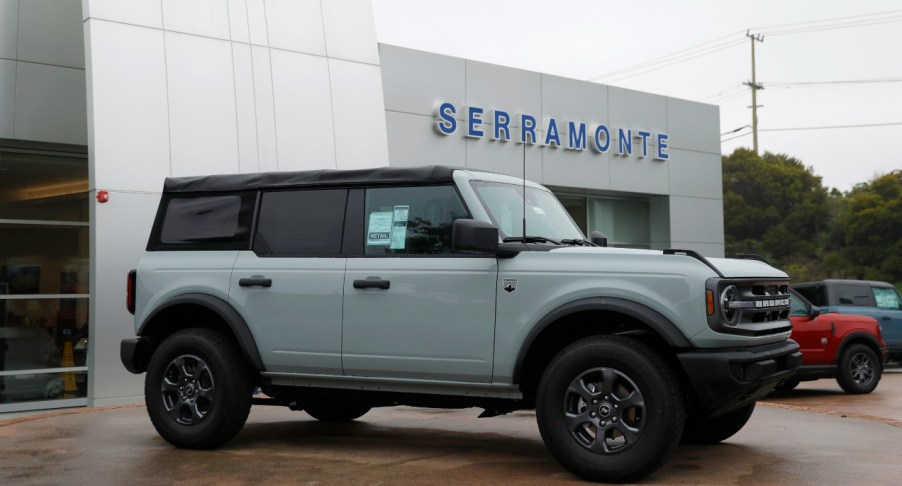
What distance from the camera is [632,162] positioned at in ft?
76.4

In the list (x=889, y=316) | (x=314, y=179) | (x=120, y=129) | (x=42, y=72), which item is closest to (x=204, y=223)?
(x=314, y=179)

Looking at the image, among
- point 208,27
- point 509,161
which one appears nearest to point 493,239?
point 208,27

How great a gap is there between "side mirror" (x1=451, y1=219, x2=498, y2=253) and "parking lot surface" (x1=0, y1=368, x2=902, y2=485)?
1486 millimetres

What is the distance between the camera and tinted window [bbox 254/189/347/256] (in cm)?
727

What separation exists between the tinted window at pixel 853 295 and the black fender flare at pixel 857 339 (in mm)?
2333

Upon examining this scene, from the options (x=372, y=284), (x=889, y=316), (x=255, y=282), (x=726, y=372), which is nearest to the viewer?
(x=726, y=372)

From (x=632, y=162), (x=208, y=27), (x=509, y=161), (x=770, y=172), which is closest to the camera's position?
(x=208, y=27)

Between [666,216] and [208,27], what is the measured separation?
1434 cm

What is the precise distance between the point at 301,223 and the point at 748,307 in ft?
11.0

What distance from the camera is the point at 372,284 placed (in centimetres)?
689

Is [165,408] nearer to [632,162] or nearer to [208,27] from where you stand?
[208,27]

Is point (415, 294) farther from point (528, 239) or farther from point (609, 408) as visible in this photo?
point (609, 408)

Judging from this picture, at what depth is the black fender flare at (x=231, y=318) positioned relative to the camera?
7320 mm

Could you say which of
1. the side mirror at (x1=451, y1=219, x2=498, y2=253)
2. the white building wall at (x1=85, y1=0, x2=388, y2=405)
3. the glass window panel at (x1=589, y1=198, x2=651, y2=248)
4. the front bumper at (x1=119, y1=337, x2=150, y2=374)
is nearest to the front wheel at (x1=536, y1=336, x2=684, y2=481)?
the side mirror at (x1=451, y1=219, x2=498, y2=253)
